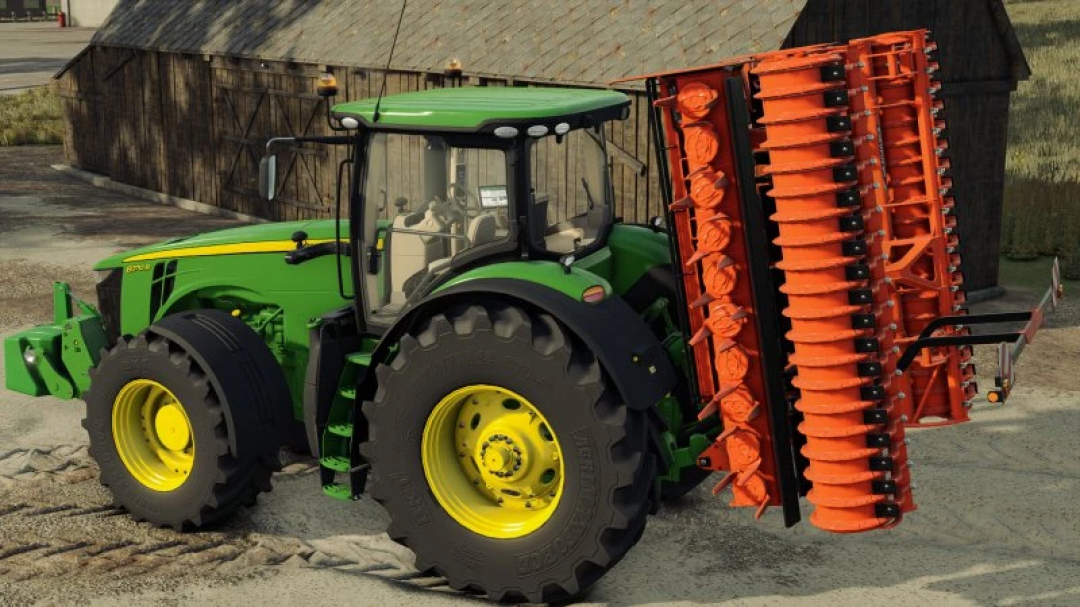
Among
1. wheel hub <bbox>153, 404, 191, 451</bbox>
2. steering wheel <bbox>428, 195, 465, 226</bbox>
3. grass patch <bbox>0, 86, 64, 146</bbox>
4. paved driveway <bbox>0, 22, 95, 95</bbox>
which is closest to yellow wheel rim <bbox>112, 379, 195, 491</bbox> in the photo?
wheel hub <bbox>153, 404, 191, 451</bbox>

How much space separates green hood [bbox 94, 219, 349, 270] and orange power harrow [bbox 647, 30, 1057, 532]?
2.53 metres

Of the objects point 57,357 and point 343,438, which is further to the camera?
point 57,357

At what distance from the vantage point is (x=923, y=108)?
7422 mm

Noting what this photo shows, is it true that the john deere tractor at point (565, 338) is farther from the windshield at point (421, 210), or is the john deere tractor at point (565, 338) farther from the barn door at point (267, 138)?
the barn door at point (267, 138)

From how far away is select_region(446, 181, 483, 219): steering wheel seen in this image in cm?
721

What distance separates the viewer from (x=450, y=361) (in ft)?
22.3

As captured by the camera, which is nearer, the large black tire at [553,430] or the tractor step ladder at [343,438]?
the large black tire at [553,430]

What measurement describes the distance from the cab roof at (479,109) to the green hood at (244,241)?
108 cm

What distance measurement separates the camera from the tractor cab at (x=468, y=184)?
7.00m

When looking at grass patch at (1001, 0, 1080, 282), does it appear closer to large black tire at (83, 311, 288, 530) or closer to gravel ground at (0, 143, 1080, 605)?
gravel ground at (0, 143, 1080, 605)

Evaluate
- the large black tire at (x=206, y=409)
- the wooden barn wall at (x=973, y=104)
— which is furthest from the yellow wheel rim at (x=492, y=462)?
the wooden barn wall at (x=973, y=104)

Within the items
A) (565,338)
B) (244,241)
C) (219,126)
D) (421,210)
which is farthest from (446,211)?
(219,126)

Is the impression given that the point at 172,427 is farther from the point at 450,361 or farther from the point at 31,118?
the point at 31,118

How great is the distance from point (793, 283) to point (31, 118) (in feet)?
87.4
